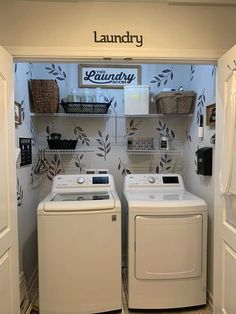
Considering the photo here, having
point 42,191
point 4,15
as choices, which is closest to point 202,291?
point 42,191

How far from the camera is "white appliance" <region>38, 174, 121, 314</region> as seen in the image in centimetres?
210

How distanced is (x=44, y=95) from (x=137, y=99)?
3.18ft

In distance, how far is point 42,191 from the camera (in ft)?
10.3

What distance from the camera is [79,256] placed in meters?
2.12

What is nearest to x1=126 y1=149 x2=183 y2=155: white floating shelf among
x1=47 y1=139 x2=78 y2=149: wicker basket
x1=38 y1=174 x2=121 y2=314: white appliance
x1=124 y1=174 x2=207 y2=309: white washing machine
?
x1=47 y1=139 x2=78 y2=149: wicker basket

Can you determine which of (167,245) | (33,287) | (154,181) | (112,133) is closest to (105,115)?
(112,133)

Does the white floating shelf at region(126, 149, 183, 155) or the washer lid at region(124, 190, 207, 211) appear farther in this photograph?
the white floating shelf at region(126, 149, 183, 155)

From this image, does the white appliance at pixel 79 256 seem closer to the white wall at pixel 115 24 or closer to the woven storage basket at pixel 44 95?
the woven storage basket at pixel 44 95

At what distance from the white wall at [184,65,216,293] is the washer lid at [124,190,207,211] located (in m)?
0.17

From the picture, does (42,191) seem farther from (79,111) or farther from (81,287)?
(81,287)

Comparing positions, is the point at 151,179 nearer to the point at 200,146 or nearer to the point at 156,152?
the point at 156,152

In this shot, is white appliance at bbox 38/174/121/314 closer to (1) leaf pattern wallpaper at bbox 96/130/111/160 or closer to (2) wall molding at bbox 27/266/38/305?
(2) wall molding at bbox 27/266/38/305

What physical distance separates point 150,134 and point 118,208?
1.28m

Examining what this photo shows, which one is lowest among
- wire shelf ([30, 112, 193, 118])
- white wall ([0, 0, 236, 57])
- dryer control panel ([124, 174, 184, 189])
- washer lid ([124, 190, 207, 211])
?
washer lid ([124, 190, 207, 211])
